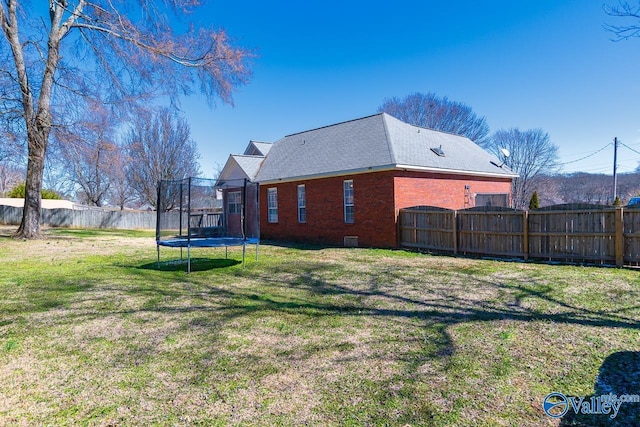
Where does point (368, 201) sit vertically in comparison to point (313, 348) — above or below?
above

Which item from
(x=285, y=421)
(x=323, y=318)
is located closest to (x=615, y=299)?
(x=323, y=318)

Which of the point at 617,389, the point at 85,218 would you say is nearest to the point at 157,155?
the point at 85,218

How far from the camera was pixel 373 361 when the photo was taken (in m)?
3.91

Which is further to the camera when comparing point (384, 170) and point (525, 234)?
point (384, 170)

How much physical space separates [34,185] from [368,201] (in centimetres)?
1410

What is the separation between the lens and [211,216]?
14797 mm

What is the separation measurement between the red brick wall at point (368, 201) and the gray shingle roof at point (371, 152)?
0.42 meters

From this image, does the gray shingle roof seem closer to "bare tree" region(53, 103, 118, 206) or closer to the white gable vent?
the white gable vent

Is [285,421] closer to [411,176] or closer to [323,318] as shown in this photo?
[323,318]

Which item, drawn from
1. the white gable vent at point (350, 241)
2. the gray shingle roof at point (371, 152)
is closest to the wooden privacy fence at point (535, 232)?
the white gable vent at point (350, 241)

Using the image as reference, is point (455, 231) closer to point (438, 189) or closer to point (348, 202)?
point (438, 189)

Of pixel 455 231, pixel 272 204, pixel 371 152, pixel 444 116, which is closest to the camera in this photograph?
pixel 455 231

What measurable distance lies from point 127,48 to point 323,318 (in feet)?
52.3

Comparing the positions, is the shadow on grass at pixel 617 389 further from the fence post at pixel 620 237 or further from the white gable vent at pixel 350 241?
the white gable vent at pixel 350 241
